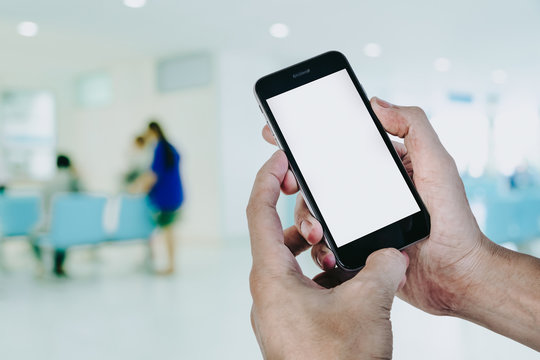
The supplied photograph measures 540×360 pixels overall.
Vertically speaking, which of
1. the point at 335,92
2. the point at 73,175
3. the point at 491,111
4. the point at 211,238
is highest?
the point at 491,111

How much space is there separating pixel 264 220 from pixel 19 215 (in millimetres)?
5356

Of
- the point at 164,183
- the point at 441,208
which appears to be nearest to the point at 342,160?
the point at 441,208

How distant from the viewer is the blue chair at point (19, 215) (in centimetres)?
493

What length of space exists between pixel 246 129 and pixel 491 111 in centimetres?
866

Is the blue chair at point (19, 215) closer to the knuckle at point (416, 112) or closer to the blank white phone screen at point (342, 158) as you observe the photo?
the blank white phone screen at point (342, 158)

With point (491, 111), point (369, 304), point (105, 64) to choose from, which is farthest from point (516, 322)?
point (491, 111)

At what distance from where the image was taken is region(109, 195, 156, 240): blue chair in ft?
15.1

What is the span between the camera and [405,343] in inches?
91.2

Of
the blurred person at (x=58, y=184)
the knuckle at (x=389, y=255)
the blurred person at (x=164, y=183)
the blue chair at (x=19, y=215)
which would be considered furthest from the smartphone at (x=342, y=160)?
the blue chair at (x=19, y=215)

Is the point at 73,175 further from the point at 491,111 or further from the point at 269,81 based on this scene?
the point at 491,111

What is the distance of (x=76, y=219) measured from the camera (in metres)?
4.20

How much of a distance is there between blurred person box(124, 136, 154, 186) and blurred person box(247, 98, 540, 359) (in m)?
3.88

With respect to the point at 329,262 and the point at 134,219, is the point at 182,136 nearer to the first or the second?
the point at 134,219

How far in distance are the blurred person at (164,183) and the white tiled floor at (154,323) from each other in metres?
0.52
